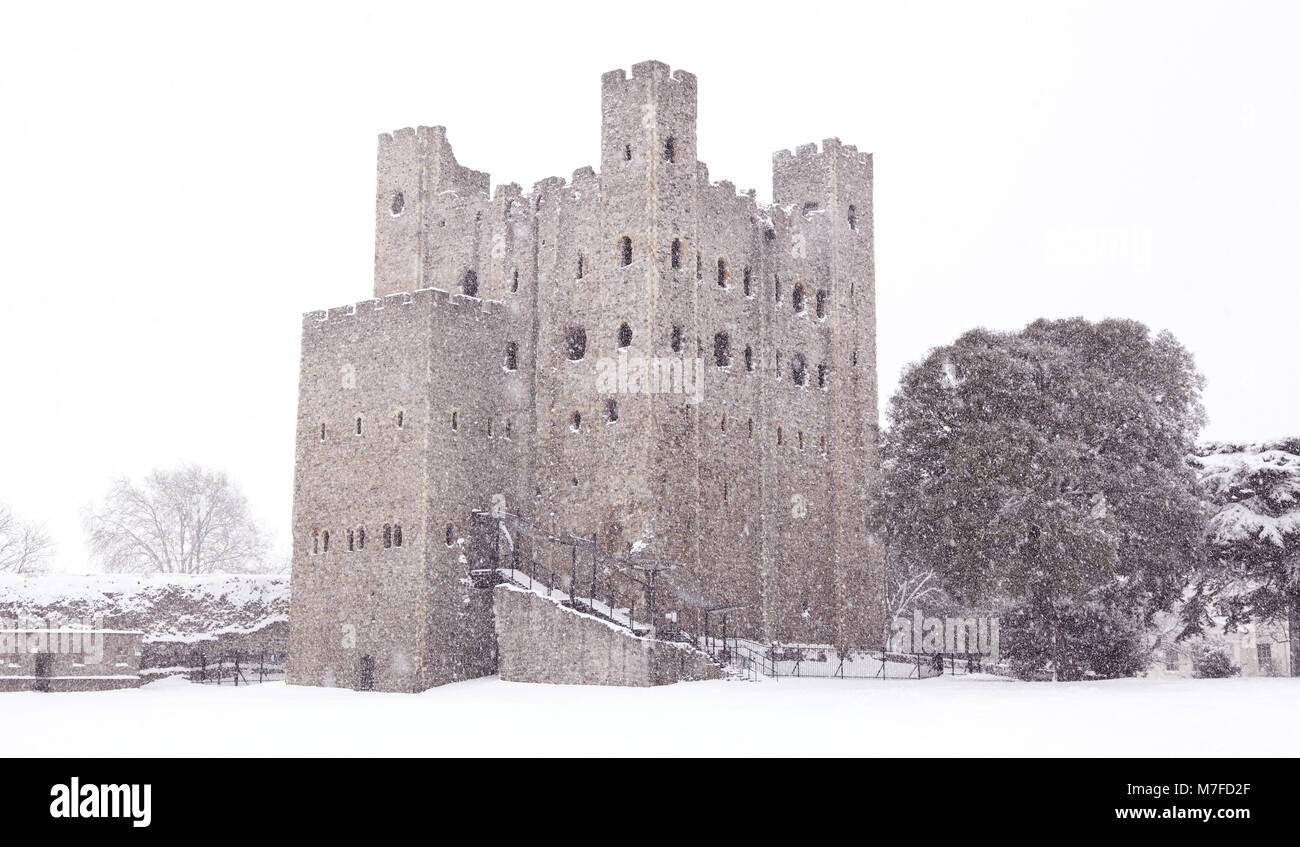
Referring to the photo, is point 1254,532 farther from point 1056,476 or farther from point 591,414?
point 591,414

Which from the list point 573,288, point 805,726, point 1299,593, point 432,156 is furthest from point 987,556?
point 432,156

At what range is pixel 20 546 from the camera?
64625 millimetres

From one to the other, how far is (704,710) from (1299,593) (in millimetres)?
18670

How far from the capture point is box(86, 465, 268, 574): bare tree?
6275 cm

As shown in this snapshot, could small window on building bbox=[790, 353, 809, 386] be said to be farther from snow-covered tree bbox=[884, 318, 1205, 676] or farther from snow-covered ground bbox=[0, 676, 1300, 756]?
snow-covered ground bbox=[0, 676, 1300, 756]

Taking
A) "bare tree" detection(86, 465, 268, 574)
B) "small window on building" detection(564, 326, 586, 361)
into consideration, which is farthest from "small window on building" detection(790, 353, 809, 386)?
"bare tree" detection(86, 465, 268, 574)

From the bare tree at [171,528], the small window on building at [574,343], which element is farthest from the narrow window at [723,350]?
the bare tree at [171,528]

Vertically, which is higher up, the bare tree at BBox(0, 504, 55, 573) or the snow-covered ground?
the bare tree at BBox(0, 504, 55, 573)

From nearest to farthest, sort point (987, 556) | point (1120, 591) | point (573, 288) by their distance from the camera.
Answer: point (987, 556)
point (1120, 591)
point (573, 288)

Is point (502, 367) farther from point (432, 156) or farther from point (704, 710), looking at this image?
point (704, 710)

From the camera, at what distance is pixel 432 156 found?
44469 mm

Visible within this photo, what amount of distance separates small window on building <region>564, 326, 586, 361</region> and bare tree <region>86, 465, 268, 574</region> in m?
30.3

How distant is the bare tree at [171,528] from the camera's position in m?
62.8

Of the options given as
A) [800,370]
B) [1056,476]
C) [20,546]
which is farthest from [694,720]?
[20,546]
